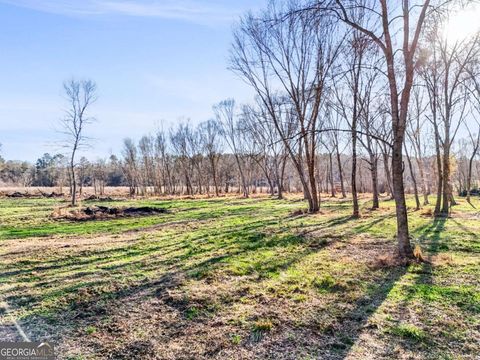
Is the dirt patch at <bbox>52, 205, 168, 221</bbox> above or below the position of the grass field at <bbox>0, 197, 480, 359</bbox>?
above

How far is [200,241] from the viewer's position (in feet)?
31.9

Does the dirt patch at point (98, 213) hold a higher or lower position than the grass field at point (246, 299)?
higher

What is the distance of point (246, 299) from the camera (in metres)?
5.01

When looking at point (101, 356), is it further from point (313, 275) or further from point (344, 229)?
point (344, 229)

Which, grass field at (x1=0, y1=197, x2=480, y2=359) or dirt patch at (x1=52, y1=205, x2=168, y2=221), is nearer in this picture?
grass field at (x1=0, y1=197, x2=480, y2=359)

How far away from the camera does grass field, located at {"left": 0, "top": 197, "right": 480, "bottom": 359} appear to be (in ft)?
12.0

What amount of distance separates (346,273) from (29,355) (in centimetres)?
501

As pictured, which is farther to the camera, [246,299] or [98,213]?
[98,213]

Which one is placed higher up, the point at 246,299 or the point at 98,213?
the point at 98,213

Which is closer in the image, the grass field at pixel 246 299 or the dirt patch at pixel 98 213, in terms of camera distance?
the grass field at pixel 246 299

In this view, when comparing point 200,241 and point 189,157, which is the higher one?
point 189,157

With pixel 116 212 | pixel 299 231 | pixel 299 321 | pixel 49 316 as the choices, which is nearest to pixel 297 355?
pixel 299 321

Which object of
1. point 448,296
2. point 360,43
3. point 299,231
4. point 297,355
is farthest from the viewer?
point 299,231

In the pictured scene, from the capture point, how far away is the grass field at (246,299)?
3656 mm
